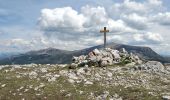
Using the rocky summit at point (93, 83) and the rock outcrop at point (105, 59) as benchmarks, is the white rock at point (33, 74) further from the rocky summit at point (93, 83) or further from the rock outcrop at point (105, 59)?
the rock outcrop at point (105, 59)

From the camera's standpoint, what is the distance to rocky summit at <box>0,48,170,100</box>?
3088 centimetres

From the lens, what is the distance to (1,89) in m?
35.4

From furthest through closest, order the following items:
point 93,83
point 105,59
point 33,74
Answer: point 105,59 → point 33,74 → point 93,83

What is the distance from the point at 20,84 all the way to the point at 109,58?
62.6 feet

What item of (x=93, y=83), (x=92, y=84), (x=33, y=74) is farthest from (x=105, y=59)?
(x=92, y=84)

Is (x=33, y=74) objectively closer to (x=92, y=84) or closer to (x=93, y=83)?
(x=93, y=83)

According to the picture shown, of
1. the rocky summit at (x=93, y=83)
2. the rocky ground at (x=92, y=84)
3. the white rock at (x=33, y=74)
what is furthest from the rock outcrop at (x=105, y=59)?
the white rock at (x=33, y=74)

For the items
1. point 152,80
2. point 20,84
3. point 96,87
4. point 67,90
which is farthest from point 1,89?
point 152,80

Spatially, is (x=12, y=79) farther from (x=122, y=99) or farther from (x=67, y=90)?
(x=122, y=99)

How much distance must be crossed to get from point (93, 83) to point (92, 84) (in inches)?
24.0

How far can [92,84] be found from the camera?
35.1 m

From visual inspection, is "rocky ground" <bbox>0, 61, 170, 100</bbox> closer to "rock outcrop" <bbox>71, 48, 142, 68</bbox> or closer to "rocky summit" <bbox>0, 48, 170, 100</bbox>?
"rocky summit" <bbox>0, 48, 170, 100</bbox>

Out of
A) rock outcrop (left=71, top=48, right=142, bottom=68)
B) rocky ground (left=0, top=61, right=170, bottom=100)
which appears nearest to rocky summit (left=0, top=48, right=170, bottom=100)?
rocky ground (left=0, top=61, right=170, bottom=100)

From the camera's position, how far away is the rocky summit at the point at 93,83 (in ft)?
101
